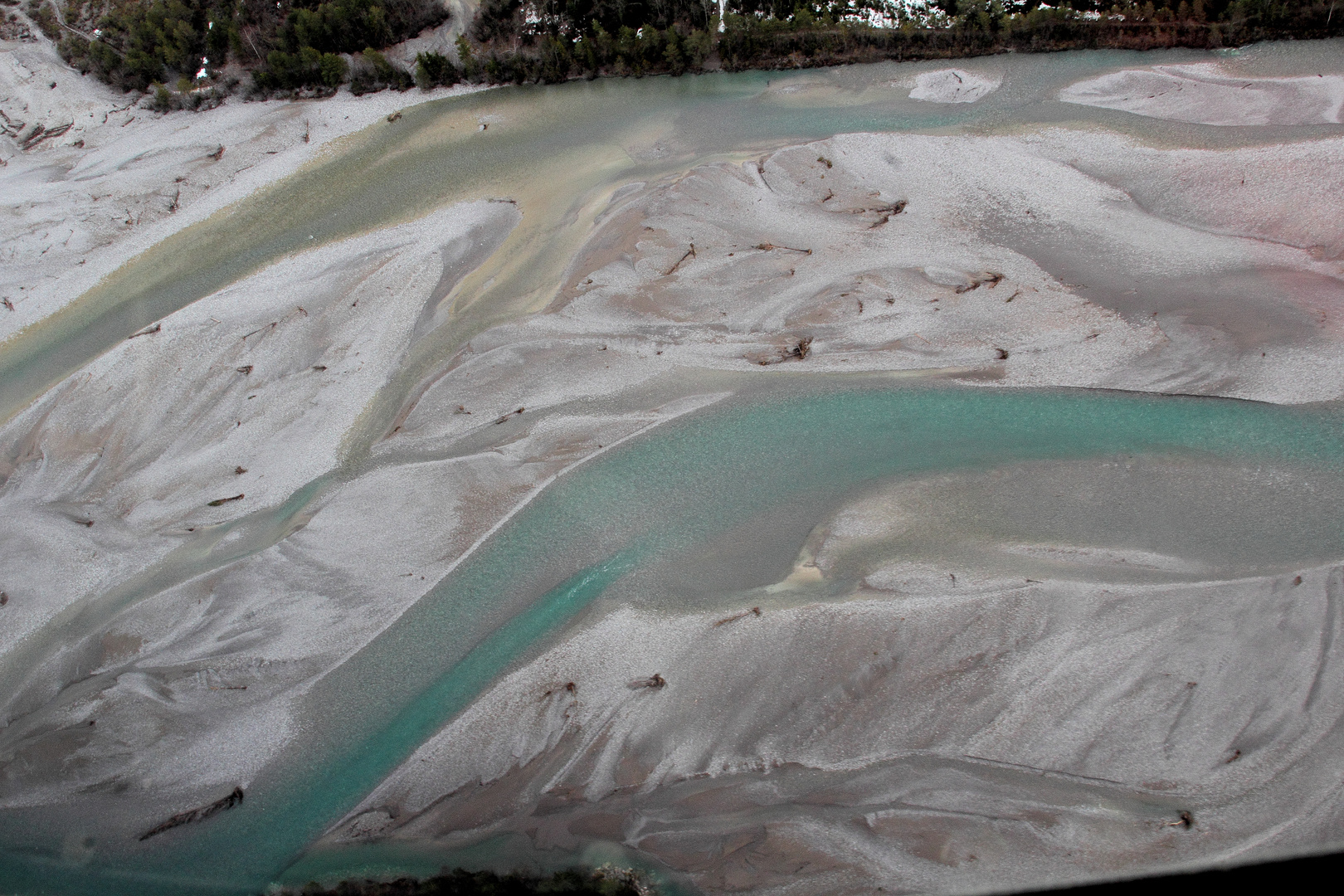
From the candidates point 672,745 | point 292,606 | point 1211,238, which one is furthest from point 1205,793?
point 292,606

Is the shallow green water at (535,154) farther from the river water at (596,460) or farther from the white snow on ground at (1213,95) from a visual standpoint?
the white snow on ground at (1213,95)

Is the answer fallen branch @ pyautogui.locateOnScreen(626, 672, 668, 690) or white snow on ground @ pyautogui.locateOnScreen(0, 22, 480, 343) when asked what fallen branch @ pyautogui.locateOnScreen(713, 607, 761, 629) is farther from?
white snow on ground @ pyautogui.locateOnScreen(0, 22, 480, 343)

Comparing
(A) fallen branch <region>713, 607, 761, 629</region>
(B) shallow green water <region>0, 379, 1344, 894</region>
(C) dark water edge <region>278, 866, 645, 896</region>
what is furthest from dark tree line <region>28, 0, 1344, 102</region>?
(C) dark water edge <region>278, 866, 645, 896</region>

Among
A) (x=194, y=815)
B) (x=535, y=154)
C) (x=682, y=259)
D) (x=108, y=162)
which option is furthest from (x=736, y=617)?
(x=108, y=162)

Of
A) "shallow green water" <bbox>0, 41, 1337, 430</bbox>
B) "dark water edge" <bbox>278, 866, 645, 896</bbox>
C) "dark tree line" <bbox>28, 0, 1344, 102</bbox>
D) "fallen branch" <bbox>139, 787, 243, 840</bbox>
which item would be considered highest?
"dark tree line" <bbox>28, 0, 1344, 102</bbox>

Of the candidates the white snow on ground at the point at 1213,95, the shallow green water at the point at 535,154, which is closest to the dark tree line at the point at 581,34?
the shallow green water at the point at 535,154

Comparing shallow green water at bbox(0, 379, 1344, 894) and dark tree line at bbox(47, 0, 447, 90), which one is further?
dark tree line at bbox(47, 0, 447, 90)
